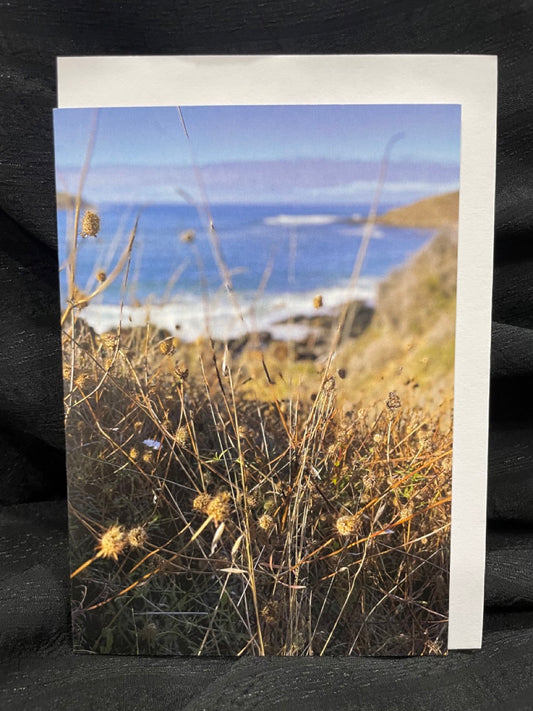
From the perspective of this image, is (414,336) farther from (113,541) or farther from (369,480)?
(113,541)

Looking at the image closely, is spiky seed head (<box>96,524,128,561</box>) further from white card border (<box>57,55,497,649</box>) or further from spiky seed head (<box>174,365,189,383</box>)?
white card border (<box>57,55,497,649</box>)

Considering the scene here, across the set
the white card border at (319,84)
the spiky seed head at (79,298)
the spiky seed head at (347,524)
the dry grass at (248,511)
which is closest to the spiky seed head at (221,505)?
the dry grass at (248,511)

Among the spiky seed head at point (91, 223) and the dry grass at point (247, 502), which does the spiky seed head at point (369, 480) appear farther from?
the spiky seed head at point (91, 223)

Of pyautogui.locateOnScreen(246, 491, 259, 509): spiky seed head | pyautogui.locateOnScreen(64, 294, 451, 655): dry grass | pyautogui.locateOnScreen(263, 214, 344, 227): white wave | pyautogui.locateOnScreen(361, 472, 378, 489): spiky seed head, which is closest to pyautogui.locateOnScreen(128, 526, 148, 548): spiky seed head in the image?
pyautogui.locateOnScreen(64, 294, 451, 655): dry grass

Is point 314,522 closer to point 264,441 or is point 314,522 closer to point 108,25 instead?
point 264,441

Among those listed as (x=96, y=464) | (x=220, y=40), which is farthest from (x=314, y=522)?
(x=220, y=40)

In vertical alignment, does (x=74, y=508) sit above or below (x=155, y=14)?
below
